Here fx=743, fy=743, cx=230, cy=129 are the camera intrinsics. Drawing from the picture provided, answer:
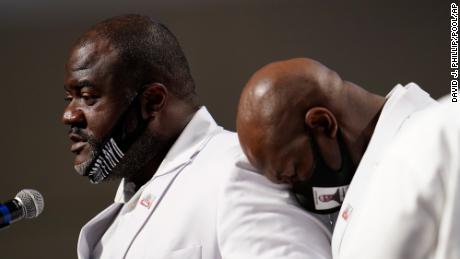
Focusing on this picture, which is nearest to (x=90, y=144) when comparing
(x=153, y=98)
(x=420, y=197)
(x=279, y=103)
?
(x=153, y=98)

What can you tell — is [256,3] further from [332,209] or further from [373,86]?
[332,209]

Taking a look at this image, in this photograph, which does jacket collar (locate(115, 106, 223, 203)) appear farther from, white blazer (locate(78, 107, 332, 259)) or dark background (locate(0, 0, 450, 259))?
dark background (locate(0, 0, 450, 259))

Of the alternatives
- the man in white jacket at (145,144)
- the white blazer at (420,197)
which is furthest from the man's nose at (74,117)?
the white blazer at (420,197)

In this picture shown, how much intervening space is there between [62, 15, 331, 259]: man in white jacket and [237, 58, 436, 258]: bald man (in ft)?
0.68

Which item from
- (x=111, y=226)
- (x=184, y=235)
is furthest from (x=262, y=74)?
(x=111, y=226)

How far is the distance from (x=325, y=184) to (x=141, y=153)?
Result: 581 millimetres

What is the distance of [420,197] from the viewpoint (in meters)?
0.76

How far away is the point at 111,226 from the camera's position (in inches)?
69.5

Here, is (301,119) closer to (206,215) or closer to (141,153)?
(206,215)

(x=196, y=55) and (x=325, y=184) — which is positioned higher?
(x=325, y=184)

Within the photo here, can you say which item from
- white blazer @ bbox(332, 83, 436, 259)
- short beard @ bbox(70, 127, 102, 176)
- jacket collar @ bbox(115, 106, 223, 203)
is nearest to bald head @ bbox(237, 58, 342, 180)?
white blazer @ bbox(332, 83, 436, 259)

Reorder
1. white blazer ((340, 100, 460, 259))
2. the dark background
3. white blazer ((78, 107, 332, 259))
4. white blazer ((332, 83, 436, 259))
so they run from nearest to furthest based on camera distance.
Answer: white blazer ((340, 100, 460, 259)) < white blazer ((332, 83, 436, 259)) < white blazer ((78, 107, 332, 259)) < the dark background

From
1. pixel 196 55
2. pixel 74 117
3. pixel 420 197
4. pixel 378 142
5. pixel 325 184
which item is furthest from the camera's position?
pixel 196 55

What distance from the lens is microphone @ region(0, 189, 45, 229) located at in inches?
58.2
